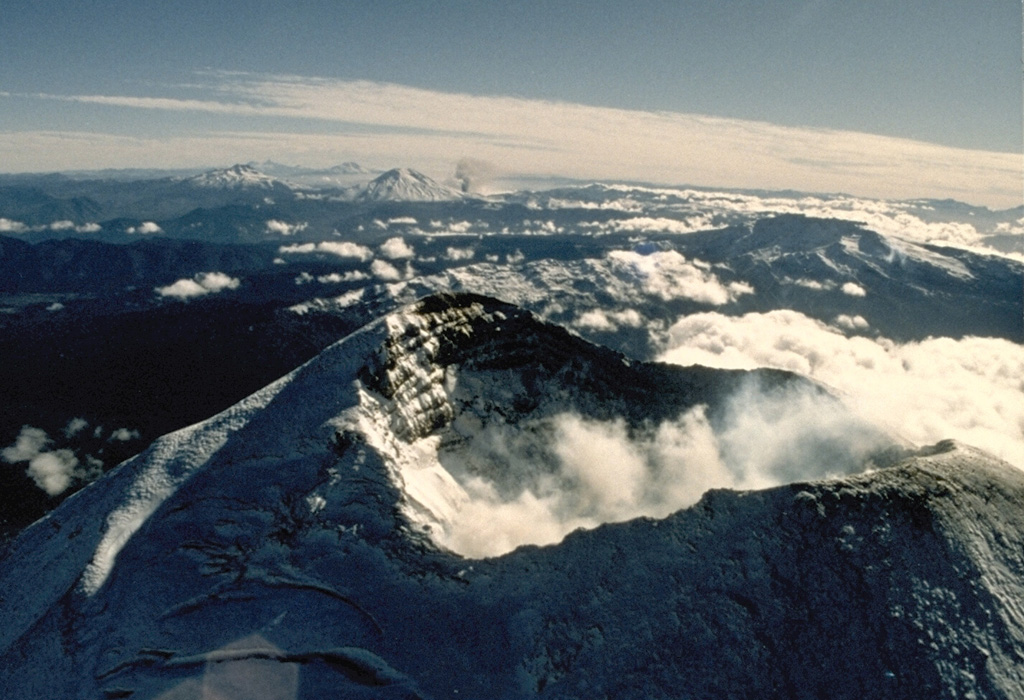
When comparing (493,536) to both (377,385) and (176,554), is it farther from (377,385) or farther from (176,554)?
(176,554)

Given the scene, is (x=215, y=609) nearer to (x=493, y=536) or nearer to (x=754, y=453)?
(x=493, y=536)

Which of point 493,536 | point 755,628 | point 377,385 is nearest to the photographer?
point 755,628

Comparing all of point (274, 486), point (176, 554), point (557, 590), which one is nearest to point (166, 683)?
point (176, 554)

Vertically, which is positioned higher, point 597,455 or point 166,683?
point 166,683

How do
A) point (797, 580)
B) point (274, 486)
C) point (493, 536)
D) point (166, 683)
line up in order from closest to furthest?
point (166, 683) → point (797, 580) → point (274, 486) → point (493, 536)

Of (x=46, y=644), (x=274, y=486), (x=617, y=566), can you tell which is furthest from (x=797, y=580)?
(x=46, y=644)

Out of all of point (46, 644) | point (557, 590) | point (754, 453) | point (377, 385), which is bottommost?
point (754, 453)

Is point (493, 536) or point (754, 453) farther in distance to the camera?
point (754, 453)
